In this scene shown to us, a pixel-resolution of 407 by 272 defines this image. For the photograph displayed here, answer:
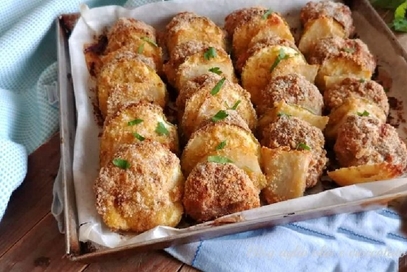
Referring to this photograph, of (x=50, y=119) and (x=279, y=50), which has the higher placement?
(x=279, y=50)

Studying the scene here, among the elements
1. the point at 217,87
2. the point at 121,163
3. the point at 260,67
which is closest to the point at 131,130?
the point at 121,163

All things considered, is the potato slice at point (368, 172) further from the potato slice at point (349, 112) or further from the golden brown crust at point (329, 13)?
the golden brown crust at point (329, 13)

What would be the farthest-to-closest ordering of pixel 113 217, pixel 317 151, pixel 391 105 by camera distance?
pixel 391 105 → pixel 317 151 → pixel 113 217

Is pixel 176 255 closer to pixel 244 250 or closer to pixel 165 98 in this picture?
pixel 244 250

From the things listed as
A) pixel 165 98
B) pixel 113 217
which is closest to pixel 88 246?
pixel 113 217

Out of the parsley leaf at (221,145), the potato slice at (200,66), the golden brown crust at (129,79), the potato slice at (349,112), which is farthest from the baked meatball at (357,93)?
the golden brown crust at (129,79)

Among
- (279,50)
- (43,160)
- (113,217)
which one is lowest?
(43,160)

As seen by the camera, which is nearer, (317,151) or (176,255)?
(176,255)
